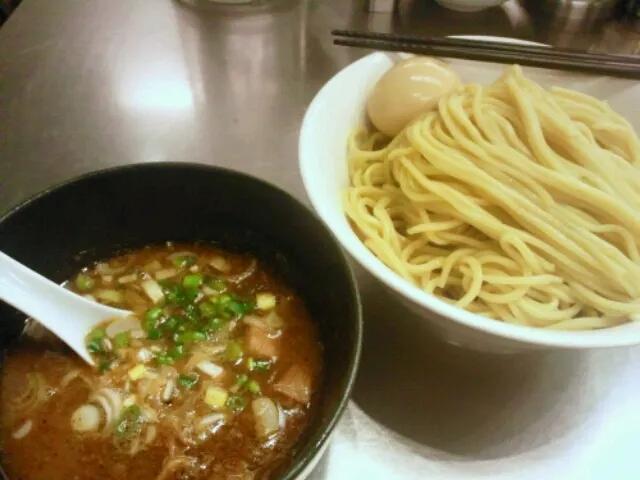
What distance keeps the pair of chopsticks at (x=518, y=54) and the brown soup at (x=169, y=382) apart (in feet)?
2.23

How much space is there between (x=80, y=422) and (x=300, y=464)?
36cm

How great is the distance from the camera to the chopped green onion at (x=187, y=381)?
0.90m

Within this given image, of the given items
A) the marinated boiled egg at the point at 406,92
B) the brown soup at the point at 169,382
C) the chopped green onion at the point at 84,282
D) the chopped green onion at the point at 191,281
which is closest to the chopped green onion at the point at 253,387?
the brown soup at the point at 169,382

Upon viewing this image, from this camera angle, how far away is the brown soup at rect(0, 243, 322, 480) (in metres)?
0.82

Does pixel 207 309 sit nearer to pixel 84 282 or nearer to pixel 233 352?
pixel 233 352

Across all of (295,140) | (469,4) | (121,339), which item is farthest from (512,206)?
(469,4)

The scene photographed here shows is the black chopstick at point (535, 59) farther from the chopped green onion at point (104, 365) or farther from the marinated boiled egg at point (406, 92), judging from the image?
the chopped green onion at point (104, 365)

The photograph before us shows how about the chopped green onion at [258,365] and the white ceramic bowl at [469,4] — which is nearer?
the chopped green onion at [258,365]

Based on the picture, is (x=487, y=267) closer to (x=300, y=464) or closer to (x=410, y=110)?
(x=410, y=110)

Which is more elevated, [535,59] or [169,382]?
[535,59]

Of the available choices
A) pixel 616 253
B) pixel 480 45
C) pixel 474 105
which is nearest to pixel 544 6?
pixel 480 45

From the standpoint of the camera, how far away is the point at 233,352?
939mm

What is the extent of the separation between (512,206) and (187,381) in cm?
62

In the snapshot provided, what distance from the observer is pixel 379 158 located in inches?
48.7
